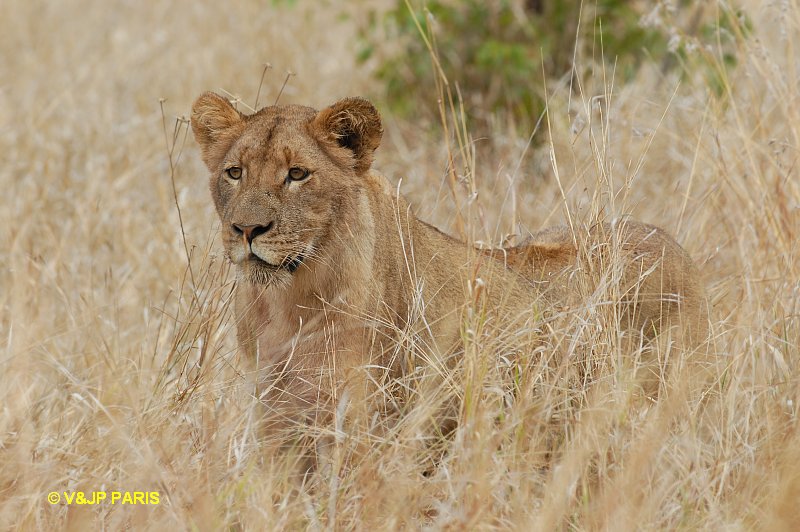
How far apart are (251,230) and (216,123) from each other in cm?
64

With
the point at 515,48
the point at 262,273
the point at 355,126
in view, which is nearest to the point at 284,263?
the point at 262,273

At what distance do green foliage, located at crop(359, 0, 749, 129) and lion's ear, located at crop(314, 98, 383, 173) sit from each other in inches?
141

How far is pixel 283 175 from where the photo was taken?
380 centimetres

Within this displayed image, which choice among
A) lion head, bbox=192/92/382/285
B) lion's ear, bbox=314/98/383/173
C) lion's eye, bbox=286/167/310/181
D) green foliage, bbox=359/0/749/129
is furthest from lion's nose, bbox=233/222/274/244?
green foliage, bbox=359/0/749/129

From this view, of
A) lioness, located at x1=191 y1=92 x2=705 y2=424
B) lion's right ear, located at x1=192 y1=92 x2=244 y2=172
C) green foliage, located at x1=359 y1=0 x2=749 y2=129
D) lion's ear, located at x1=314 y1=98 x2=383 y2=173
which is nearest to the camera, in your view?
lioness, located at x1=191 y1=92 x2=705 y2=424

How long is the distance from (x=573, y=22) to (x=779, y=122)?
68.3 inches

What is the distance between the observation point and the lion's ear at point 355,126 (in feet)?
12.9

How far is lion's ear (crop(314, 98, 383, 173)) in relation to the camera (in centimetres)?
392

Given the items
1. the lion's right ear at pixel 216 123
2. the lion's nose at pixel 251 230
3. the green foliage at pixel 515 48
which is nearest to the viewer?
the lion's nose at pixel 251 230

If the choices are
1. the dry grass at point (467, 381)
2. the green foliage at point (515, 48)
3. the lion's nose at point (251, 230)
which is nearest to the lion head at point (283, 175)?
the lion's nose at point (251, 230)

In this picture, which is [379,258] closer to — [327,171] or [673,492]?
[327,171]

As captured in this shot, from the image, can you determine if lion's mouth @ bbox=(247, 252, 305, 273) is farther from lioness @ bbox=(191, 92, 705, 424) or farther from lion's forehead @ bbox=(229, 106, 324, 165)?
lion's forehead @ bbox=(229, 106, 324, 165)

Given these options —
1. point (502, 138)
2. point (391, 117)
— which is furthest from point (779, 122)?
point (391, 117)

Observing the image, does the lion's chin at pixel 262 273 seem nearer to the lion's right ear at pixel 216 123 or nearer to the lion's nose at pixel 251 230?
the lion's nose at pixel 251 230
